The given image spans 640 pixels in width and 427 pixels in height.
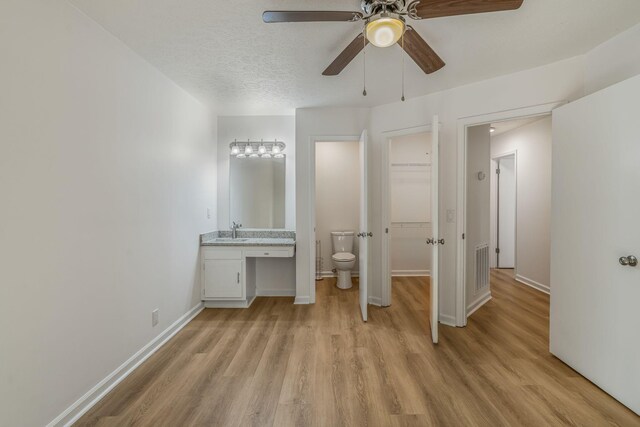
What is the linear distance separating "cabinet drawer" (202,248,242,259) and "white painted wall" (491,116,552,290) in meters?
4.24

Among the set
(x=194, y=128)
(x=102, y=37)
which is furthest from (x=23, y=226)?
(x=194, y=128)

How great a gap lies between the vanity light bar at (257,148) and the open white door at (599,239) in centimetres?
295

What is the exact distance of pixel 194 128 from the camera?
3.09 metres

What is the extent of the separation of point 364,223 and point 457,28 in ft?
6.03

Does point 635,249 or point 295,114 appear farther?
point 295,114

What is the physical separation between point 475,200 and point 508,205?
7.74 ft

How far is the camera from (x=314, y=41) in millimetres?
1957

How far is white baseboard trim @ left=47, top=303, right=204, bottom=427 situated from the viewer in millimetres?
1548

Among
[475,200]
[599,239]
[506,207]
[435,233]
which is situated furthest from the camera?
[506,207]

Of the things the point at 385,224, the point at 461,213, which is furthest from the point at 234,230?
the point at 461,213

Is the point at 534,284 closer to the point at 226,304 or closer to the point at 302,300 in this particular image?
the point at 302,300

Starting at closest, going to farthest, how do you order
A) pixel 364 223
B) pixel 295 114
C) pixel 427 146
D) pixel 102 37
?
pixel 102 37, pixel 364 223, pixel 295 114, pixel 427 146

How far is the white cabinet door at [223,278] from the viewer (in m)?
3.21

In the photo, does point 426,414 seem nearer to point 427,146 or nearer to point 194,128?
point 194,128
